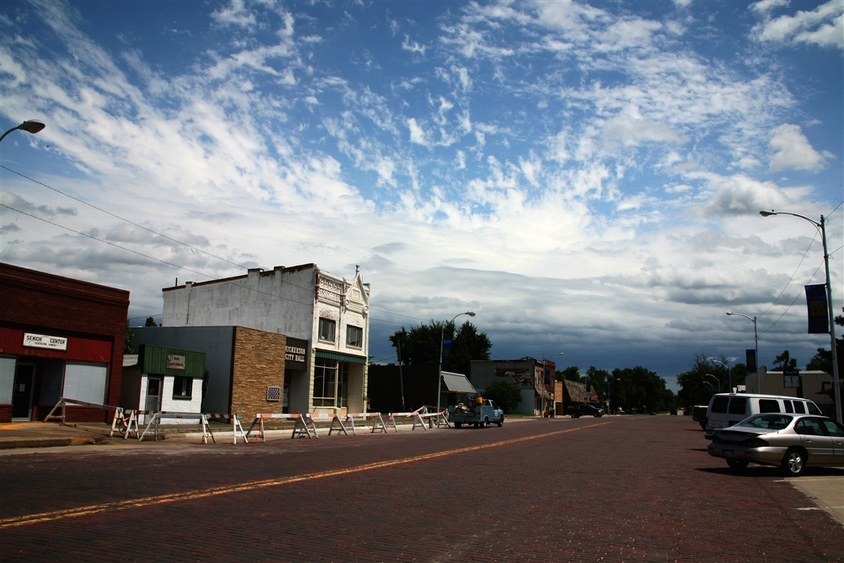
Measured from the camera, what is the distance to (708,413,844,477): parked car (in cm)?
1653

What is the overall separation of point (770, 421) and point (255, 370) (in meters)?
30.3

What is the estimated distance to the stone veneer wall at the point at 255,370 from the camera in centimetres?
3997

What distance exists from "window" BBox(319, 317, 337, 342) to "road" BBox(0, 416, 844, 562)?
29885 mm

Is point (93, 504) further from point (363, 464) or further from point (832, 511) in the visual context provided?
point (832, 511)

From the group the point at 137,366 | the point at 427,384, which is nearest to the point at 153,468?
the point at 137,366

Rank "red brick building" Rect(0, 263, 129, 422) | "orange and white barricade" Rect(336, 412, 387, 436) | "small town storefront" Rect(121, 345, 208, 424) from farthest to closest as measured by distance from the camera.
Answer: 1. "small town storefront" Rect(121, 345, 208, 424)
2. "orange and white barricade" Rect(336, 412, 387, 436)
3. "red brick building" Rect(0, 263, 129, 422)

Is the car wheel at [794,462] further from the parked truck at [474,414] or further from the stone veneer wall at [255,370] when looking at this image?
the stone veneer wall at [255,370]

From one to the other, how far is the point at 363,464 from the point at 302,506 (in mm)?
6801

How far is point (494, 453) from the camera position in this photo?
21.6 m

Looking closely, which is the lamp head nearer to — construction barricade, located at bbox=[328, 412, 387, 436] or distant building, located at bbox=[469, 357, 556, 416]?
construction barricade, located at bbox=[328, 412, 387, 436]

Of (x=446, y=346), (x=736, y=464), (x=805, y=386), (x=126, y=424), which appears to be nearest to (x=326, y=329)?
(x=446, y=346)

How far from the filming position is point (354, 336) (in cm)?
5269

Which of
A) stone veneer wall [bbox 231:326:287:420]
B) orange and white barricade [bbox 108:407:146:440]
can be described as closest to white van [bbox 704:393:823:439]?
orange and white barricade [bbox 108:407:146:440]

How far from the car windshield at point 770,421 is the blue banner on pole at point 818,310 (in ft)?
50.3
